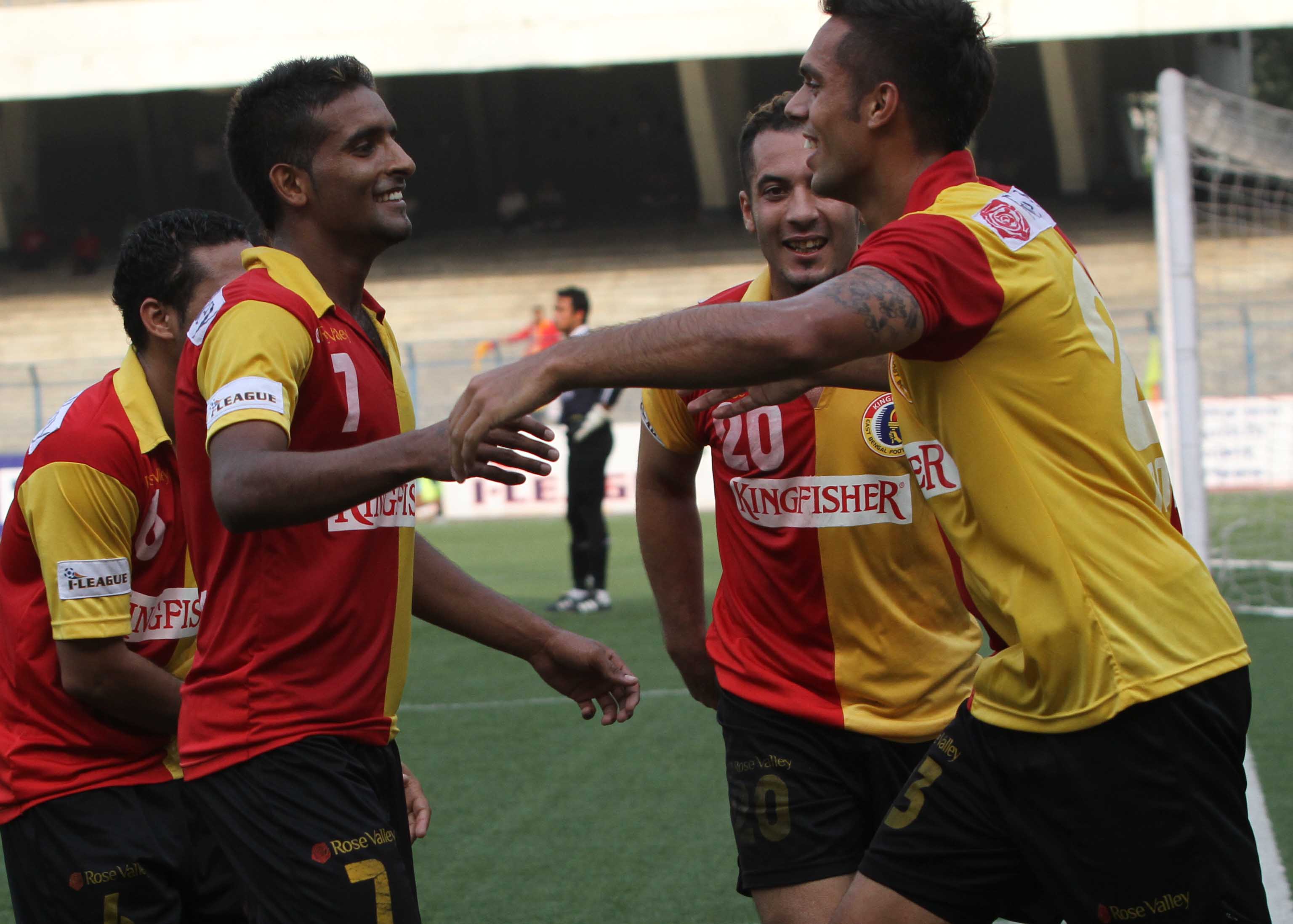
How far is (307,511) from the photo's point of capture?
8.02ft

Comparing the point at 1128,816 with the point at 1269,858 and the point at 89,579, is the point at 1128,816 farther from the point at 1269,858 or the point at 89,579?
the point at 1269,858

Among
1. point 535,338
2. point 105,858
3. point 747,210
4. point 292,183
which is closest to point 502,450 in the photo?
point 292,183

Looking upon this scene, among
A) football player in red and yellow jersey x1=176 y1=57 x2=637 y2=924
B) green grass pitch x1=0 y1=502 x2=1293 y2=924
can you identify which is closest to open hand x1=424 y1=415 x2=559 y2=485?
football player in red and yellow jersey x1=176 y1=57 x2=637 y2=924

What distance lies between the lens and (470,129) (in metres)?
37.5

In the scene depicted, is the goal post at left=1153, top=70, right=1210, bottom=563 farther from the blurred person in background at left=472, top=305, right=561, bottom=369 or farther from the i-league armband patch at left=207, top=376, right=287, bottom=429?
the i-league armband patch at left=207, top=376, right=287, bottom=429

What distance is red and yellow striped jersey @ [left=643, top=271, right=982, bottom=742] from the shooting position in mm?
3432

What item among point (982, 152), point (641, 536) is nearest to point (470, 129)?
point (982, 152)

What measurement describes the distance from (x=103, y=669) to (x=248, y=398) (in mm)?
922

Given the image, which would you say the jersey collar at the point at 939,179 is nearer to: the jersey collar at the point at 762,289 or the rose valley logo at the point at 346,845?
the jersey collar at the point at 762,289

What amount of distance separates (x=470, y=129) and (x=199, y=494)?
118 feet

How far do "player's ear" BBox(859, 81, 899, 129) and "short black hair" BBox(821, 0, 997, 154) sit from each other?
10 mm

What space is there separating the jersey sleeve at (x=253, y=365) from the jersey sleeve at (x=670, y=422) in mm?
1229

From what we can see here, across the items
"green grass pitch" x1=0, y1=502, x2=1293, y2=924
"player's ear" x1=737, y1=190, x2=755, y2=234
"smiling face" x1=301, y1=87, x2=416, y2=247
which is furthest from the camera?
"green grass pitch" x1=0, y1=502, x2=1293, y2=924

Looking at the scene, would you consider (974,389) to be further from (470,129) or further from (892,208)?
(470,129)
